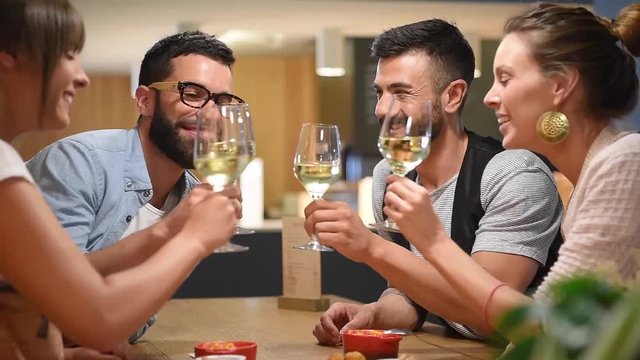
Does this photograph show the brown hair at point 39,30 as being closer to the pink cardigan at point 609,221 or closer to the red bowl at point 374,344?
the red bowl at point 374,344

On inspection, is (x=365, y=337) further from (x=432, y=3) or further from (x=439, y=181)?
(x=432, y=3)

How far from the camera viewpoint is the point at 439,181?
2.58 metres

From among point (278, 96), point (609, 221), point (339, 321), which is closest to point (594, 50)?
point (609, 221)

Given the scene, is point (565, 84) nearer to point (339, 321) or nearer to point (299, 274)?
point (339, 321)

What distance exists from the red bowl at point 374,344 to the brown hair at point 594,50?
0.60 metres

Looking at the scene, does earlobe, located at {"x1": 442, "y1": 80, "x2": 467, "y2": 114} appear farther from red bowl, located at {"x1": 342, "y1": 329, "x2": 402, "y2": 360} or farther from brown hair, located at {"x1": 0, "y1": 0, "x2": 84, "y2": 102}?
brown hair, located at {"x1": 0, "y1": 0, "x2": 84, "y2": 102}

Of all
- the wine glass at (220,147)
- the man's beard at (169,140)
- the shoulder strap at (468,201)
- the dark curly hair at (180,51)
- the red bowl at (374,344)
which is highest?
the dark curly hair at (180,51)

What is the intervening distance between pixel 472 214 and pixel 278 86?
6.74 meters

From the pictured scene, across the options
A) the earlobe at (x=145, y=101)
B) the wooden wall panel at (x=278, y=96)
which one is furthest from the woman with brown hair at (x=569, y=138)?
the wooden wall panel at (x=278, y=96)

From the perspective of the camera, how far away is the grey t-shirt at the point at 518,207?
226 centimetres

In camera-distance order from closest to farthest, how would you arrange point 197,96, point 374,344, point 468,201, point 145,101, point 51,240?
1. point 51,240
2. point 374,344
3. point 468,201
4. point 197,96
5. point 145,101

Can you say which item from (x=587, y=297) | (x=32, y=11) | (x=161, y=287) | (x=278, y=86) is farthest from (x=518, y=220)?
(x=278, y=86)

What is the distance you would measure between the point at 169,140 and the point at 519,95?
39.2 inches

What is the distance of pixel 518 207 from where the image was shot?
230 centimetres
